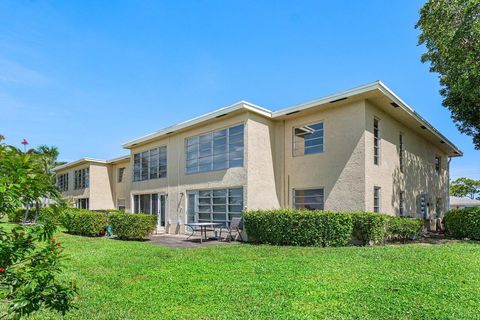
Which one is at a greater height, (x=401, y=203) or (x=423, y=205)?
(x=401, y=203)

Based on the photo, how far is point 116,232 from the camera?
15.7m

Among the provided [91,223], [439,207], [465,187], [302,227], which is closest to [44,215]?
[302,227]

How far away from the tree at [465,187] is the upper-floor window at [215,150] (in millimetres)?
48810

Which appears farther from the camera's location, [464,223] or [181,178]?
[181,178]

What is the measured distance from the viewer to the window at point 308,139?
46.4 ft

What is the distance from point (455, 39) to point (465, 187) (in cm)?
4664

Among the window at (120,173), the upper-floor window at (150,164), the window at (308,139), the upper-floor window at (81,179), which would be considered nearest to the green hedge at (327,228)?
the window at (308,139)

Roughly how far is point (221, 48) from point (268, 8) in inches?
95.3

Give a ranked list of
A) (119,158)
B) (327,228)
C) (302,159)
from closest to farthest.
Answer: (327,228) → (302,159) → (119,158)

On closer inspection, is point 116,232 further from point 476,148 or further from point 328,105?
point 476,148

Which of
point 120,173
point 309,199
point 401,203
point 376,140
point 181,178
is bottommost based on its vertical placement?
point 401,203

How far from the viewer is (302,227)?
1146 cm

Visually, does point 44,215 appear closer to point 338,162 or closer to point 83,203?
point 338,162

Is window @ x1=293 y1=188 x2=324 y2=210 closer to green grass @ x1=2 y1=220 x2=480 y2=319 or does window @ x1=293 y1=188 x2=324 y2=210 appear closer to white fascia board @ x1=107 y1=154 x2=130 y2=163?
green grass @ x1=2 y1=220 x2=480 y2=319
